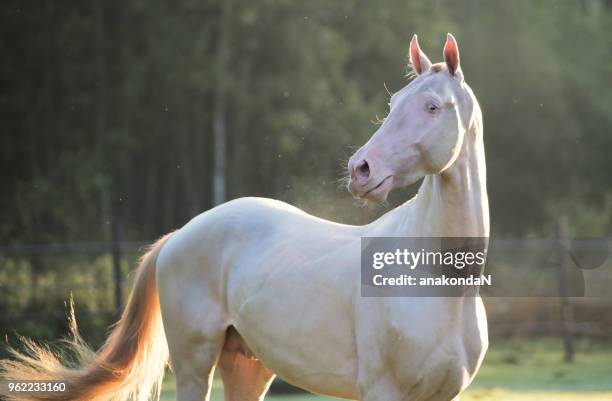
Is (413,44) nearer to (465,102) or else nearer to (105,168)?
(465,102)

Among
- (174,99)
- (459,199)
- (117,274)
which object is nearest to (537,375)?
(117,274)

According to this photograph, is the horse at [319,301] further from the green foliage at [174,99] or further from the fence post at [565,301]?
the green foliage at [174,99]

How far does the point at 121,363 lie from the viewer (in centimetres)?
543

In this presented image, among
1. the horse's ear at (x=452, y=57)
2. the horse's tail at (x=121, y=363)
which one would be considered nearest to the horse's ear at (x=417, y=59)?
the horse's ear at (x=452, y=57)

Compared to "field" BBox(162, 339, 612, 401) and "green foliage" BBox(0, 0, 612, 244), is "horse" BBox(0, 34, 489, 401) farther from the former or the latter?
"green foliage" BBox(0, 0, 612, 244)

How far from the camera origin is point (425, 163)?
397cm

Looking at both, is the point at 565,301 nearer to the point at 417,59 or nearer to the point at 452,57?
the point at 417,59

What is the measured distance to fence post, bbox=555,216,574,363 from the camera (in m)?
13.2

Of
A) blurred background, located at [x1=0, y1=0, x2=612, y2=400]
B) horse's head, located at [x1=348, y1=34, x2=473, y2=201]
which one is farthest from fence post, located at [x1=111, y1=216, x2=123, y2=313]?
horse's head, located at [x1=348, y1=34, x2=473, y2=201]

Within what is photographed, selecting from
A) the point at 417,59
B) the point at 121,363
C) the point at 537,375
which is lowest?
the point at 537,375

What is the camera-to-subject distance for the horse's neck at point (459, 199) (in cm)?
411

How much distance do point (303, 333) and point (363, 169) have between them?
957 mm

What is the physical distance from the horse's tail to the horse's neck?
6.22 feet

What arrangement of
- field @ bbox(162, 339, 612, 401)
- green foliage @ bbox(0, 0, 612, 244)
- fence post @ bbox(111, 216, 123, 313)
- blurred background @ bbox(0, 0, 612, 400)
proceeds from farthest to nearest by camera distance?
1. green foliage @ bbox(0, 0, 612, 244)
2. blurred background @ bbox(0, 0, 612, 400)
3. fence post @ bbox(111, 216, 123, 313)
4. field @ bbox(162, 339, 612, 401)
